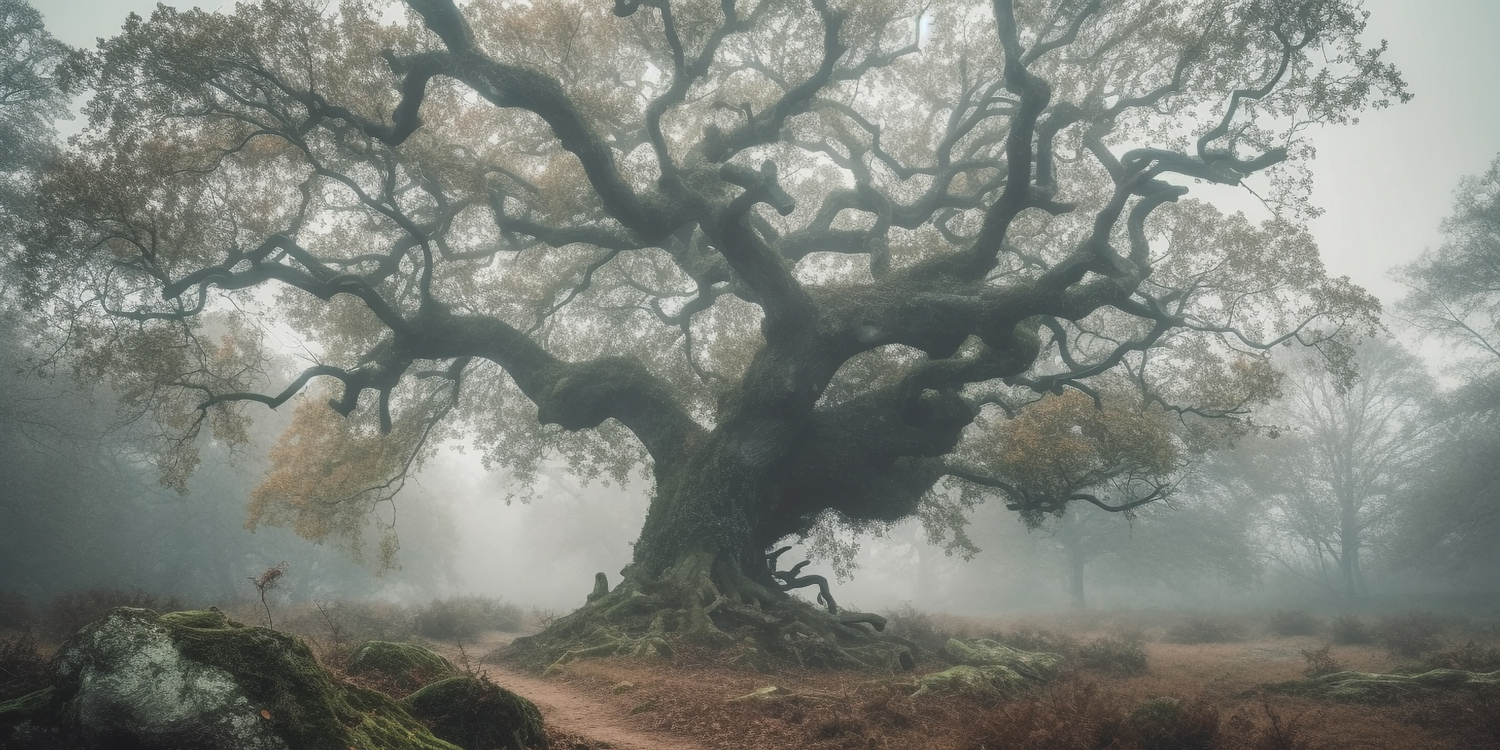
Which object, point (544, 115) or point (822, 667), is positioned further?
point (544, 115)

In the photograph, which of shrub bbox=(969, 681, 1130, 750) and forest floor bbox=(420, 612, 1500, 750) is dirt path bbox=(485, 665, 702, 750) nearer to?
forest floor bbox=(420, 612, 1500, 750)

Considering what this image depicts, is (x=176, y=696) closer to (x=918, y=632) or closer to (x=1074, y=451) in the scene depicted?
(x=1074, y=451)

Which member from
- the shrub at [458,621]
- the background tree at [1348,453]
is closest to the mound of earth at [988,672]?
the shrub at [458,621]

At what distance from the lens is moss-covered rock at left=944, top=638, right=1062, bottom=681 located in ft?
32.4

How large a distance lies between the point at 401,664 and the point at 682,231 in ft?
41.4

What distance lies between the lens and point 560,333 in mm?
20547

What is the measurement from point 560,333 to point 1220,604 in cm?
4042

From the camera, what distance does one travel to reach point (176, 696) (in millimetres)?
2566

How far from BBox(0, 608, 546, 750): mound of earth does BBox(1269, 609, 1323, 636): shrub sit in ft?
81.9

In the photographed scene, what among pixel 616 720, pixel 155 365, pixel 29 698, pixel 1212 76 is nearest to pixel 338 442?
pixel 155 365

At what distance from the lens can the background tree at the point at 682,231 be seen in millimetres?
11656

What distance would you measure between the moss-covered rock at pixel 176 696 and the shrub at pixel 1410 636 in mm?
18120

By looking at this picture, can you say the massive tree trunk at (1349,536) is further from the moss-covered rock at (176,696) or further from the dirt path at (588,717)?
the moss-covered rock at (176,696)

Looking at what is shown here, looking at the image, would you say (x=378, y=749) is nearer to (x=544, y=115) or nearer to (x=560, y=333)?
(x=544, y=115)
